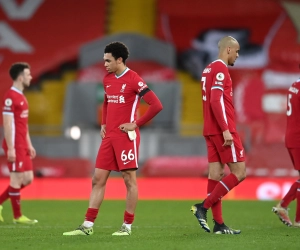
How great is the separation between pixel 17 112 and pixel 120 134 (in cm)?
242

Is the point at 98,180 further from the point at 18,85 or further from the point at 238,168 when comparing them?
the point at 18,85

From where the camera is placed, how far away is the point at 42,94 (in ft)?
75.6

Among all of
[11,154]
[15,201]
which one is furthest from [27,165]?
[15,201]

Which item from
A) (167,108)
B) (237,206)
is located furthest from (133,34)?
(237,206)

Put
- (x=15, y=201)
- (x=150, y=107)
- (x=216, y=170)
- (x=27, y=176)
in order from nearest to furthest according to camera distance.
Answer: (x=150, y=107)
(x=216, y=170)
(x=15, y=201)
(x=27, y=176)

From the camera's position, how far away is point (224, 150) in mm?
8836

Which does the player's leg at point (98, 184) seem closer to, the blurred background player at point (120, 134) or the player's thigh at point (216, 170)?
the blurred background player at point (120, 134)

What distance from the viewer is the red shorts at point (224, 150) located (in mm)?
8805

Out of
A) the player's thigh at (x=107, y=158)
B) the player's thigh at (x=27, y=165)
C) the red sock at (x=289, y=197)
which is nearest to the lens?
the player's thigh at (x=107, y=158)

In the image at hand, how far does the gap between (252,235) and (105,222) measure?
2.56 m

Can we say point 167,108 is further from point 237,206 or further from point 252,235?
point 252,235

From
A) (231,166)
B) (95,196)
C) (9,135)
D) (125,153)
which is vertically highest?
(9,135)

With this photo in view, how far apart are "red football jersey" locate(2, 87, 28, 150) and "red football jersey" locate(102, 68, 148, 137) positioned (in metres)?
2.22

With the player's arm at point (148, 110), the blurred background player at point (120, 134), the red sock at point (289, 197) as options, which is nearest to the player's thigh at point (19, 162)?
the blurred background player at point (120, 134)
